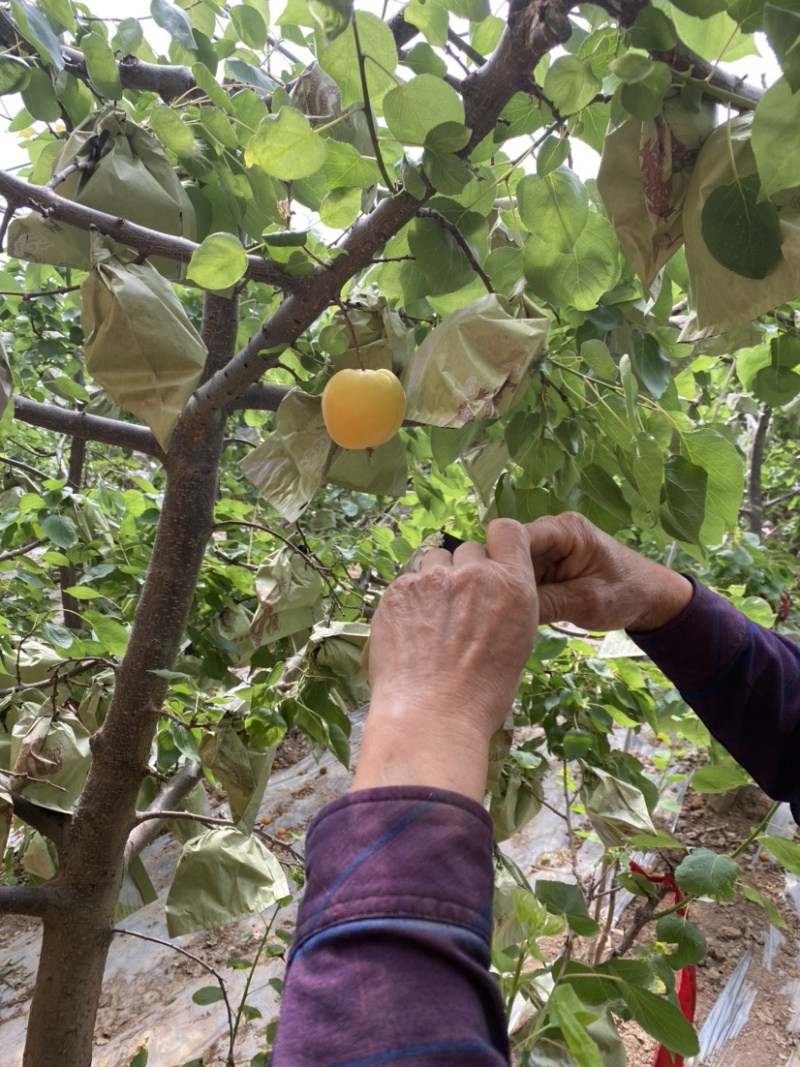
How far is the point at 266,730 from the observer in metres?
1.01

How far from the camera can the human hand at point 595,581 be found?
86cm

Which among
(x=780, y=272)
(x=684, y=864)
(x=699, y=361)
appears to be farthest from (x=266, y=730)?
(x=699, y=361)

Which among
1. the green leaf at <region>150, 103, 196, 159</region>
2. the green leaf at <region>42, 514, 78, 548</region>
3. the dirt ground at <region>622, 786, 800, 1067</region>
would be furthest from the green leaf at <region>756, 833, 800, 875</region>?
the green leaf at <region>42, 514, 78, 548</region>

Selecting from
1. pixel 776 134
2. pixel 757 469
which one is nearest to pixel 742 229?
pixel 776 134

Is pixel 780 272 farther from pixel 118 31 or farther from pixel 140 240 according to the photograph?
pixel 118 31

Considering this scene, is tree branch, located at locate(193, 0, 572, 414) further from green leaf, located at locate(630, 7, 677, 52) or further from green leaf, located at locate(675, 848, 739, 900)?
green leaf, located at locate(675, 848, 739, 900)

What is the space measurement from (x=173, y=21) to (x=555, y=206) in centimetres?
70

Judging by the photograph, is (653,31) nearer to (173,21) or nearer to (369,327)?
(369,327)

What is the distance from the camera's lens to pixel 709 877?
80cm

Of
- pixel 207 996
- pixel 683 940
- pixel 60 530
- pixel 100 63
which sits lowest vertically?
pixel 207 996

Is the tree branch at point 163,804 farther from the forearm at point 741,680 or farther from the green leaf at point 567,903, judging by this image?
the forearm at point 741,680

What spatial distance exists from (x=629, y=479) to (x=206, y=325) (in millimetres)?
824

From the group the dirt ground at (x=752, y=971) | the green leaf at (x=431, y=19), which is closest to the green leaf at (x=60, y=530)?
the green leaf at (x=431, y=19)

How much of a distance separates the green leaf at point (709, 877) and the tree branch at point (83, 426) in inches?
39.8
